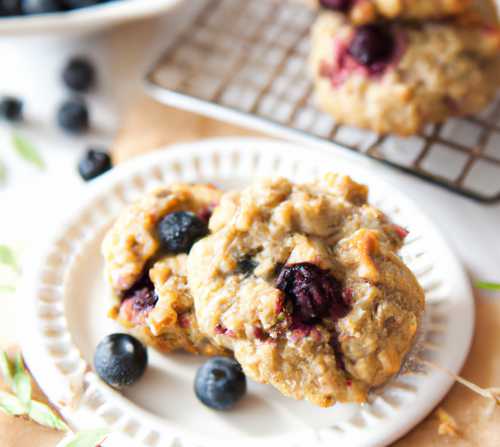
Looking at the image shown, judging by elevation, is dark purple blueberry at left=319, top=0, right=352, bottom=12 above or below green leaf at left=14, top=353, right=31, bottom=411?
above

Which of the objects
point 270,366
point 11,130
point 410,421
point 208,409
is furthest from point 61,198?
point 410,421

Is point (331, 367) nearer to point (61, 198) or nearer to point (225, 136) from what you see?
point (225, 136)

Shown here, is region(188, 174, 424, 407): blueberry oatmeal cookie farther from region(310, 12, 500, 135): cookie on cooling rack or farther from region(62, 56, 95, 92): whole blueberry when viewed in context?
region(62, 56, 95, 92): whole blueberry

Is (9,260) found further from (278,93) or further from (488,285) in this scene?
(488,285)

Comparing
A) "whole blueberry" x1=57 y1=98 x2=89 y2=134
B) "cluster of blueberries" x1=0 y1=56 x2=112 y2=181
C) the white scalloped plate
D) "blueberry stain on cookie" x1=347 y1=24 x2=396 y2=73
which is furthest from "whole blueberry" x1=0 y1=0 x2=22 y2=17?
"blueberry stain on cookie" x1=347 y1=24 x2=396 y2=73

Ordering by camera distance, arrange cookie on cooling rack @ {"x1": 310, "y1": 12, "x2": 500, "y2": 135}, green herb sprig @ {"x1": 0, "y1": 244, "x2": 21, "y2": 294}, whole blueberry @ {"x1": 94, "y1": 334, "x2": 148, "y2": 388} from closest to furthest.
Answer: whole blueberry @ {"x1": 94, "y1": 334, "x2": 148, "y2": 388}, green herb sprig @ {"x1": 0, "y1": 244, "x2": 21, "y2": 294}, cookie on cooling rack @ {"x1": 310, "y1": 12, "x2": 500, "y2": 135}

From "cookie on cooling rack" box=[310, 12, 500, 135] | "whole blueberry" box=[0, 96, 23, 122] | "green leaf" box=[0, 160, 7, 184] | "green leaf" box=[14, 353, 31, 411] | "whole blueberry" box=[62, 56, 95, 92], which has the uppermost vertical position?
"cookie on cooling rack" box=[310, 12, 500, 135]

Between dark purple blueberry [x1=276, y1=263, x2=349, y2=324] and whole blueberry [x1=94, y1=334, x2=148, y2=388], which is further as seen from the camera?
whole blueberry [x1=94, y1=334, x2=148, y2=388]

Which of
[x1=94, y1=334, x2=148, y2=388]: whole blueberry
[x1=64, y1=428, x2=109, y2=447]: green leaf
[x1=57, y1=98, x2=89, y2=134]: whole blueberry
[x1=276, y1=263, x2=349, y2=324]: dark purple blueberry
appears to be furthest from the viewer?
[x1=57, y1=98, x2=89, y2=134]: whole blueberry
